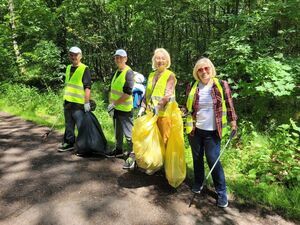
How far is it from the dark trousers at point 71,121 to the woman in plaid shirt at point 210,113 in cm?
223

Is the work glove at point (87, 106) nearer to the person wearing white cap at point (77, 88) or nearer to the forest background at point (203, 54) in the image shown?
the person wearing white cap at point (77, 88)

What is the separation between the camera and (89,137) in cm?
557

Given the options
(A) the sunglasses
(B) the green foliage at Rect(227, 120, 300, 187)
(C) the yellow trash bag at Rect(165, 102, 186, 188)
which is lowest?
(B) the green foliage at Rect(227, 120, 300, 187)

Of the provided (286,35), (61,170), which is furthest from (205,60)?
(286,35)

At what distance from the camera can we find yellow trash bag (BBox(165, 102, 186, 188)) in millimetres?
4391

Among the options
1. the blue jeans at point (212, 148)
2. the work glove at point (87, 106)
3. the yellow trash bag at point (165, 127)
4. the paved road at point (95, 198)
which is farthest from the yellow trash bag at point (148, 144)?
the work glove at point (87, 106)

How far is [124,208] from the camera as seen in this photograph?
3.96 metres

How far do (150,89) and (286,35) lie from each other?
5.01 m

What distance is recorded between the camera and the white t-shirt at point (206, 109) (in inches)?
159

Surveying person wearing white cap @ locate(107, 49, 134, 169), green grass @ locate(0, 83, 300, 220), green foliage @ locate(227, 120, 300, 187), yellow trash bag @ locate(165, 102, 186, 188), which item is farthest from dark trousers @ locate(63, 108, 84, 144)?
green foliage @ locate(227, 120, 300, 187)

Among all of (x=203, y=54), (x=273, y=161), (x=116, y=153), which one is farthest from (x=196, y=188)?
(x=203, y=54)

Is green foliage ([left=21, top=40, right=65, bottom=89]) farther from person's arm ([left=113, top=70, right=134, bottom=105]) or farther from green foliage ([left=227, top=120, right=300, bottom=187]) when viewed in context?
green foliage ([left=227, top=120, right=300, bottom=187])

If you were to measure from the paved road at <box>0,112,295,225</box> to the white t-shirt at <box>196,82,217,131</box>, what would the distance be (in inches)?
40.9

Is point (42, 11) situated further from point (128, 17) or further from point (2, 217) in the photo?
point (2, 217)
